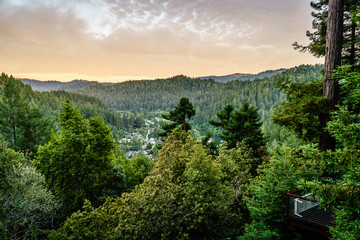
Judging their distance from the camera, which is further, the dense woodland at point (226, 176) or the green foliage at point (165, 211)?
the green foliage at point (165, 211)

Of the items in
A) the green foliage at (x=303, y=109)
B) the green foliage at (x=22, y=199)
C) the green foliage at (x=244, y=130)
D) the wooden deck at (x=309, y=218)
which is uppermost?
the green foliage at (x=303, y=109)

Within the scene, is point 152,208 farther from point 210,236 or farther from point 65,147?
point 65,147

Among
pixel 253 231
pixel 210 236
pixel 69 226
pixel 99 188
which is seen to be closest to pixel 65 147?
pixel 99 188

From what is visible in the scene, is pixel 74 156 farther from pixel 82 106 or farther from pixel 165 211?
pixel 82 106

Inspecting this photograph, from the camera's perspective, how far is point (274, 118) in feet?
24.9

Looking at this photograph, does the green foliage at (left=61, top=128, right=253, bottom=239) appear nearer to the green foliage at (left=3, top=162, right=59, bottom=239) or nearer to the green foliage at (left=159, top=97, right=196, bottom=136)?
the green foliage at (left=3, top=162, right=59, bottom=239)

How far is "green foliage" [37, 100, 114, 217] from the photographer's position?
13.9 metres

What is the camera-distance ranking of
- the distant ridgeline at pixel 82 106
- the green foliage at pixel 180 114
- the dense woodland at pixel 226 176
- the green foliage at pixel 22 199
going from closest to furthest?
the dense woodland at pixel 226 176, the green foliage at pixel 22 199, the green foliage at pixel 180 114, the distant ridgeline at pixel 82 106

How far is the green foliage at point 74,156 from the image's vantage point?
1392cm

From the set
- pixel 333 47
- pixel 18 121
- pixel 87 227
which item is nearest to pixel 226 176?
pixel 87 227

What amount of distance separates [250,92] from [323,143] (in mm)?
171996

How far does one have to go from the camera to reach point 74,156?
14102mm

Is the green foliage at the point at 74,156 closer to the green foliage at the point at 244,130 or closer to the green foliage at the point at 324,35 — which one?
the green foliage at the point at 244,130

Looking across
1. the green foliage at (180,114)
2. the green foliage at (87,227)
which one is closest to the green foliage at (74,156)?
the green foliage at (180,114)
